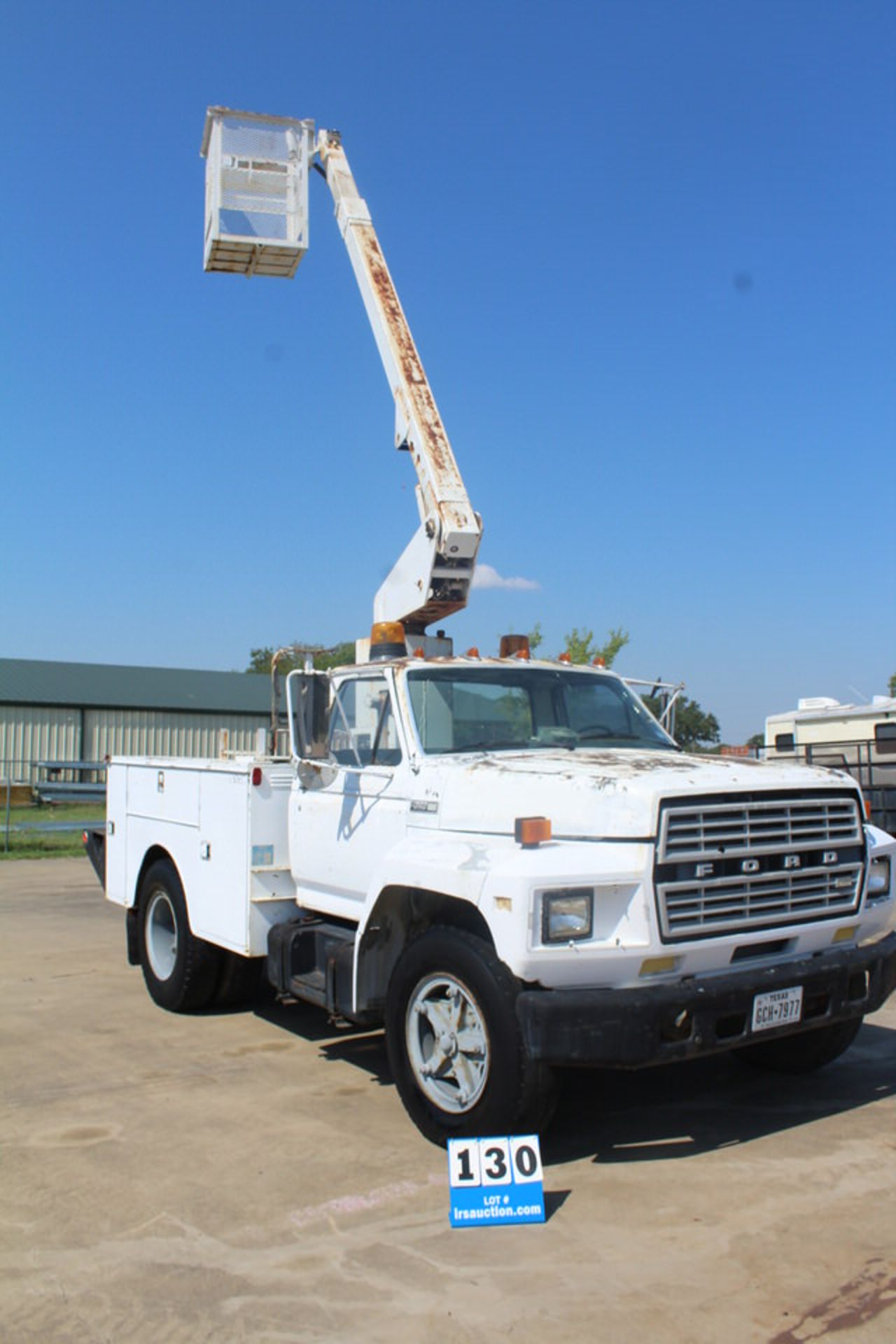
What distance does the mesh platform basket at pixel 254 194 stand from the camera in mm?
9961

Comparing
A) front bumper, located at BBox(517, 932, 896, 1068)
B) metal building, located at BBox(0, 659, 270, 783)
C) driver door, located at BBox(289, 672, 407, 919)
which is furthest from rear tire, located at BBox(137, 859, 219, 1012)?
metal building, located at BBox(0, 659, 270, 783)

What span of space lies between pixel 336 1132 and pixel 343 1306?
67.2 inches

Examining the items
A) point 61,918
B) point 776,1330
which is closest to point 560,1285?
point 776,1330

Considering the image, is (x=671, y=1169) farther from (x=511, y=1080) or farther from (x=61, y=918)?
(x=61, y=918)

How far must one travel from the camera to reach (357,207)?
10.3 m

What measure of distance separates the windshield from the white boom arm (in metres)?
1.98

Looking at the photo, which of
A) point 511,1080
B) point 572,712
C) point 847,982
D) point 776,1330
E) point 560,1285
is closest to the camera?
point 776,1330

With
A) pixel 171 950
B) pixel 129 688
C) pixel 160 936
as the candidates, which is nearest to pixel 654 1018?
pixel 171 950

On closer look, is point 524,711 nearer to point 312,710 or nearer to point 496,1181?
point 312,710

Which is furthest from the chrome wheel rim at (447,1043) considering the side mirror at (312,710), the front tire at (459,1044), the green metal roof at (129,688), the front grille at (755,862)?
the green metal roof at (129,688)

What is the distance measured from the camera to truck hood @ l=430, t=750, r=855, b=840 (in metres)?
4.74

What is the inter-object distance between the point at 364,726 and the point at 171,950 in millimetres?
2762

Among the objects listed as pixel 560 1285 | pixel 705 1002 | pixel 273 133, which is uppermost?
pixel 273 133

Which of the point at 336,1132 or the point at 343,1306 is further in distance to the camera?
the point at 336,1132
